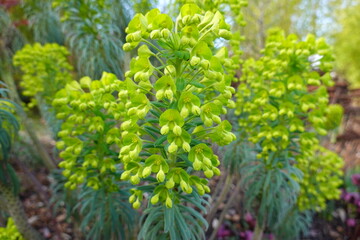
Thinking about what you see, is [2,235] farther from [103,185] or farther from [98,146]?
[98,146]

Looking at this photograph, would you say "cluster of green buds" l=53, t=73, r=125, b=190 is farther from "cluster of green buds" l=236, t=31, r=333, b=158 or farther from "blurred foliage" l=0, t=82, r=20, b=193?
"cluster of green buds" l=236, t=31, r=333, b=158

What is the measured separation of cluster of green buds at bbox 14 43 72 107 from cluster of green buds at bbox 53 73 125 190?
1.14 meters

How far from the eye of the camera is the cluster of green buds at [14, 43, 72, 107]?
2.50 m

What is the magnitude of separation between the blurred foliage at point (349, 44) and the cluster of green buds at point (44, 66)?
981 centimetres

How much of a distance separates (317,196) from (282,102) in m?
1.50

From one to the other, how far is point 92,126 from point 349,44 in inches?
465

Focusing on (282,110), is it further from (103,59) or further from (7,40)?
(7,40)

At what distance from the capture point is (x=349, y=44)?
33.1ft

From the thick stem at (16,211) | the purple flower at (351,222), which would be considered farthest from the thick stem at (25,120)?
the purple flower at (351,222)

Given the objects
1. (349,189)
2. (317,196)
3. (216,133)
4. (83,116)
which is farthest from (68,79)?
(349,189)

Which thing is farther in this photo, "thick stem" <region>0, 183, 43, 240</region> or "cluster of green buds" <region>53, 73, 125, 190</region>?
"thick stem" <region>0, 183, 43, 240</region>

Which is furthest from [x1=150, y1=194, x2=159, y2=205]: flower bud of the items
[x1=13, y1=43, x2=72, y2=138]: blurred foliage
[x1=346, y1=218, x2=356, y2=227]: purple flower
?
[x1=346, y1=218, x2=356, y2=227]: purple flower

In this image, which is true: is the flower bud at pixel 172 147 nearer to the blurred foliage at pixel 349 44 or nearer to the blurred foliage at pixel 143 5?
the blurred foliage at pixel 143 5

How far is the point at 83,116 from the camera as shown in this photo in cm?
159
